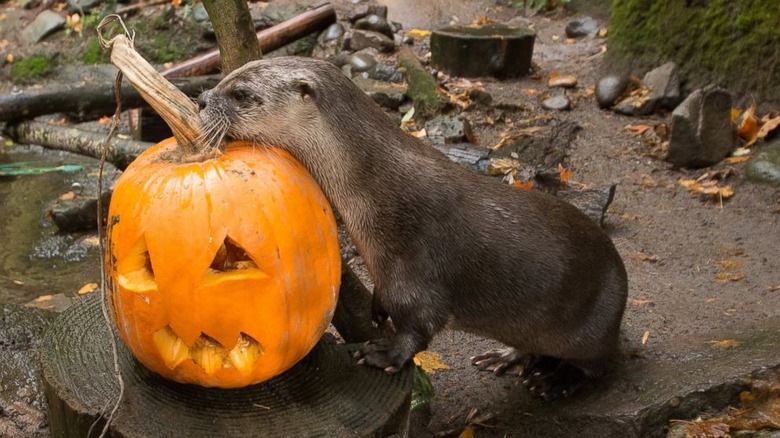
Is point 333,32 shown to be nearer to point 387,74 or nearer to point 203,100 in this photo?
point 387,74

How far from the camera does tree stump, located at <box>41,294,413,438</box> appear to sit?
2.56 metres

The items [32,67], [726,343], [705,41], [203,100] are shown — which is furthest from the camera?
[32,67]

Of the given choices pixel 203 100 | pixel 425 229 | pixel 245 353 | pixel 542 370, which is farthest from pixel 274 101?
pixel 542 370

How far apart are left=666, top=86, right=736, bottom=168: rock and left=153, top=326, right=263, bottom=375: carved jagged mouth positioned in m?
5.32

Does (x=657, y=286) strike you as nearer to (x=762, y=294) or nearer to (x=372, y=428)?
(x=762, y=294)

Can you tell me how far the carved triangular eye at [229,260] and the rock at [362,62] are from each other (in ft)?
23.3

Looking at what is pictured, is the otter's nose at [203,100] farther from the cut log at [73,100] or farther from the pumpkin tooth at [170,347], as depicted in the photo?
the cut log at [73,100]

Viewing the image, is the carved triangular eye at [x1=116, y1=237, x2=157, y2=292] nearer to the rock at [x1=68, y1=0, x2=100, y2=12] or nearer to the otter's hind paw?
the otter's hind paw

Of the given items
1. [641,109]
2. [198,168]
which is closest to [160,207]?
[198,168]

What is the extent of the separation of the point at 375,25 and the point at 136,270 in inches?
340

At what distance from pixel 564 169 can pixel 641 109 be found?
5.90 feet

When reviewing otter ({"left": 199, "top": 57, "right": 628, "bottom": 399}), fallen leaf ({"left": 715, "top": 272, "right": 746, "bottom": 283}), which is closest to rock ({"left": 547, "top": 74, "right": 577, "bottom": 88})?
fallen leaf ({"left": 715, "top": 272, "right": 746, "bottom": 283})

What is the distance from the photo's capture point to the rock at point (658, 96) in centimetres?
828

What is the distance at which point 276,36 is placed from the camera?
9047 mm
